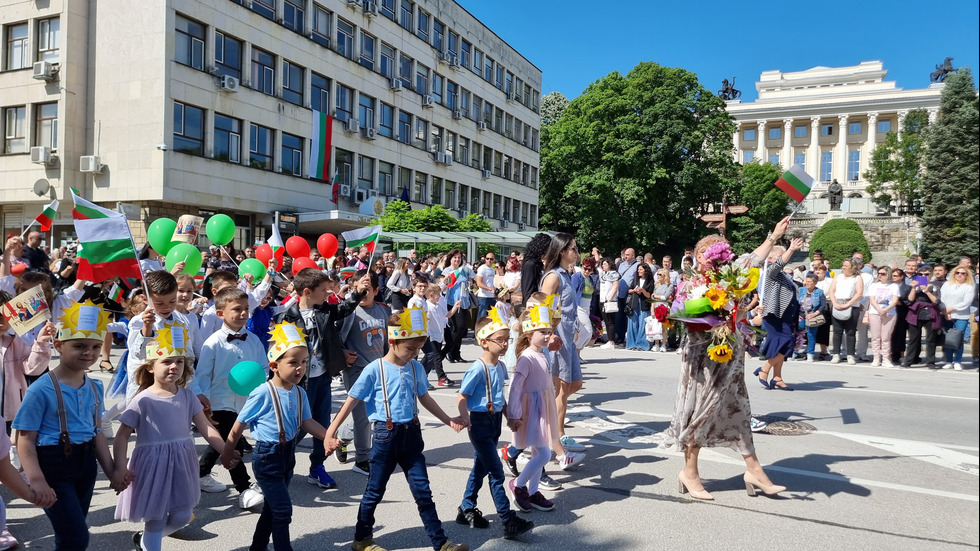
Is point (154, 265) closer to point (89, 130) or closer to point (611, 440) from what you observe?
point (611, 440)

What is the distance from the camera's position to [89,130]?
85.0 feet

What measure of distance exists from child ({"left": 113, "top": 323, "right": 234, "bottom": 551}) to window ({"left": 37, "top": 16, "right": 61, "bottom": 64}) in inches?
1062

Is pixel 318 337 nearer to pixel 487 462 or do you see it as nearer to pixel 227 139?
pixel 487 462

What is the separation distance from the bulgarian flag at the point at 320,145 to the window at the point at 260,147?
2.23 metres

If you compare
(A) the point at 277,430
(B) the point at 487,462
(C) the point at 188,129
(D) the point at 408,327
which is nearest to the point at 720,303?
(B) the point at 487,462

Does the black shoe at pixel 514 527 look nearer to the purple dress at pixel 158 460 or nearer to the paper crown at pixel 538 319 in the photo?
the paper crown at pixel 538 319

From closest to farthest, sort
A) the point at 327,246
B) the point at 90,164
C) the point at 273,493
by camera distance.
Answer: the point at 273,493 < the point at 327,246 < the point at 90,164

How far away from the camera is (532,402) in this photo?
16.1 ft

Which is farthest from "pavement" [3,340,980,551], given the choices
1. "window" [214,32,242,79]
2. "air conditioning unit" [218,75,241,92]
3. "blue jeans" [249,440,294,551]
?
"window" [214,32,242,79]

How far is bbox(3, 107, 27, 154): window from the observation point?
26.0m

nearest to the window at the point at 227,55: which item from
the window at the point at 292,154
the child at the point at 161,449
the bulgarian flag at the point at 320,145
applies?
the window at the point at 292,154

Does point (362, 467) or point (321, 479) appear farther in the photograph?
point (362, 467)

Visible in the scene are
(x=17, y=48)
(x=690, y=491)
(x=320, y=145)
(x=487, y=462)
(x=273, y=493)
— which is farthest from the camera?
(x=320, y=145)

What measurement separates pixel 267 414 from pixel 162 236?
5.85 m
